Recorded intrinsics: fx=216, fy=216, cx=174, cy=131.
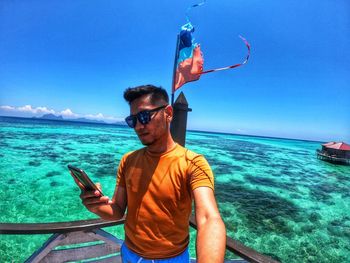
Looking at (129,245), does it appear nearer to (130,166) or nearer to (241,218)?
(130,166)

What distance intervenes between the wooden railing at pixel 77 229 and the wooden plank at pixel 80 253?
0.43 m

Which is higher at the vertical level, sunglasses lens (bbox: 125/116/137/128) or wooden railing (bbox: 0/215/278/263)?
sunglasses lens (bbox: 125/116/137/128)

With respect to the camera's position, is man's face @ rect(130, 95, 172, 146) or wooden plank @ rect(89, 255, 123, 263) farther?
wooden plank @ rect(89, 255, 123, 263)

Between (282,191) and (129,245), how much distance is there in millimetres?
16891

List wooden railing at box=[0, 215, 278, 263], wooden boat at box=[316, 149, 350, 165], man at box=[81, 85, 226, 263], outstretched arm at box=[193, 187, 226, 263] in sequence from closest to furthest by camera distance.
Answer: outstretched arm at box=[193, 187, 226, 263] → man at box=[81, 85, 226, 263] → wooden railing at box=[0, 215, 278, 263] → wooden boat at box=[316, 149, 350, 165]

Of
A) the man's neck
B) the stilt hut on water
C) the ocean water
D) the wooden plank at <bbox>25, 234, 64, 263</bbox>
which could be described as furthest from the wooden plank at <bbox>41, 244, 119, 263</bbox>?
the stilt hut on water

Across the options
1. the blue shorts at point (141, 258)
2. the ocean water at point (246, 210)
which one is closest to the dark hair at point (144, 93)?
the blue shorts at point (141, 258)

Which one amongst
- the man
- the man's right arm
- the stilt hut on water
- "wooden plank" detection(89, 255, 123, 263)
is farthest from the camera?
the stilt hut on water

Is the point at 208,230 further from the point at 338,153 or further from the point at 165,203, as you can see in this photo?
the point at 338,153

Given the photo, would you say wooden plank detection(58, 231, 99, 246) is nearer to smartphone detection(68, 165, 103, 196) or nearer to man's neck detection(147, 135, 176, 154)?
→ smartphone detection(68, 165, 103, 196)

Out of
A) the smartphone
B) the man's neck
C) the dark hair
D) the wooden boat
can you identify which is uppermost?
the dark hair

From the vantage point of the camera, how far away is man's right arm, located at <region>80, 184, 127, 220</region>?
1.86 m

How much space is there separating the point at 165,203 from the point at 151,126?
651 mm

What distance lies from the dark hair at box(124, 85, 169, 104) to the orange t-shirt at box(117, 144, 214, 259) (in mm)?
522
